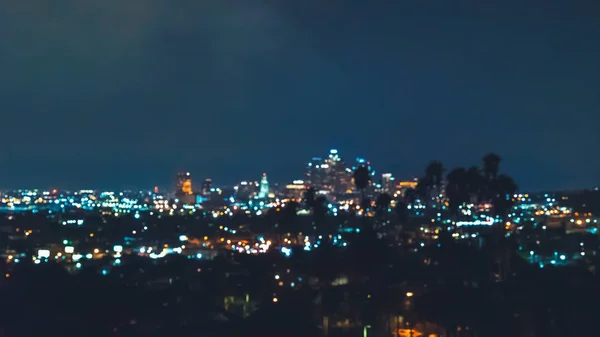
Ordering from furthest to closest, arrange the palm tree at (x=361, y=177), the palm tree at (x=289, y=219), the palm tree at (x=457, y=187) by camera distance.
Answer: the palm tree at (x=361, y=177), the palm tree at (x=289, y=219), the palm tree at (x=457, y=187)

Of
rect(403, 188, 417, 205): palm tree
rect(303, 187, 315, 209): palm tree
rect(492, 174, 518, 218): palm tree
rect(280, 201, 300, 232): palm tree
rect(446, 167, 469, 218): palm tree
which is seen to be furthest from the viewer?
rect(403, 188, 417, 205): palm tree

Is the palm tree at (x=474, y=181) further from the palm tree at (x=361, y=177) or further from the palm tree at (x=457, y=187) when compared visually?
the palm tree at (x=361, y=177)

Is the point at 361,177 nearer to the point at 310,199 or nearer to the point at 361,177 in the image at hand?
the point at 361,177

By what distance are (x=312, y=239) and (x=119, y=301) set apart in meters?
54.4

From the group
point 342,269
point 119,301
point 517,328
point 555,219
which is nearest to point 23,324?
point 119,301

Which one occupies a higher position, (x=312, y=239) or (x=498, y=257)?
(x=312, y=239)

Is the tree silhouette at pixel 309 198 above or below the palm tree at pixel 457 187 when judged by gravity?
above

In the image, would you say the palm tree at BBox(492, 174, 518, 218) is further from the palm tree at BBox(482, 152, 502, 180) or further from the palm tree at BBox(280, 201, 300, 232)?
the palm tree at BBox(280, 201, 300, 232)

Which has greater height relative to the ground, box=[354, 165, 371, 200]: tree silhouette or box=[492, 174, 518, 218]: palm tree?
box=[354, 165, 371, 200]: tree silhouette

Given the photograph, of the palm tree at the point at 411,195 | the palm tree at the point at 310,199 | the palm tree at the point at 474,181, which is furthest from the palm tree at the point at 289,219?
the palm tree at the point at 474,181

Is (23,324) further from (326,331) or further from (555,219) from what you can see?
(555,219)

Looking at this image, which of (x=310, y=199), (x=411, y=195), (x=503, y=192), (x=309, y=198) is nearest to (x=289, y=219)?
(x=310, y=199)

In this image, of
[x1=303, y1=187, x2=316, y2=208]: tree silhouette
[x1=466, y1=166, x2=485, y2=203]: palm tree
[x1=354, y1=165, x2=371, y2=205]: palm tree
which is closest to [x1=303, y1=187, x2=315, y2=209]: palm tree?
[x1=303, y1=187, x2=316, y2=208]: tree silhouette

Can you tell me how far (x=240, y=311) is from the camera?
32.9 metres
